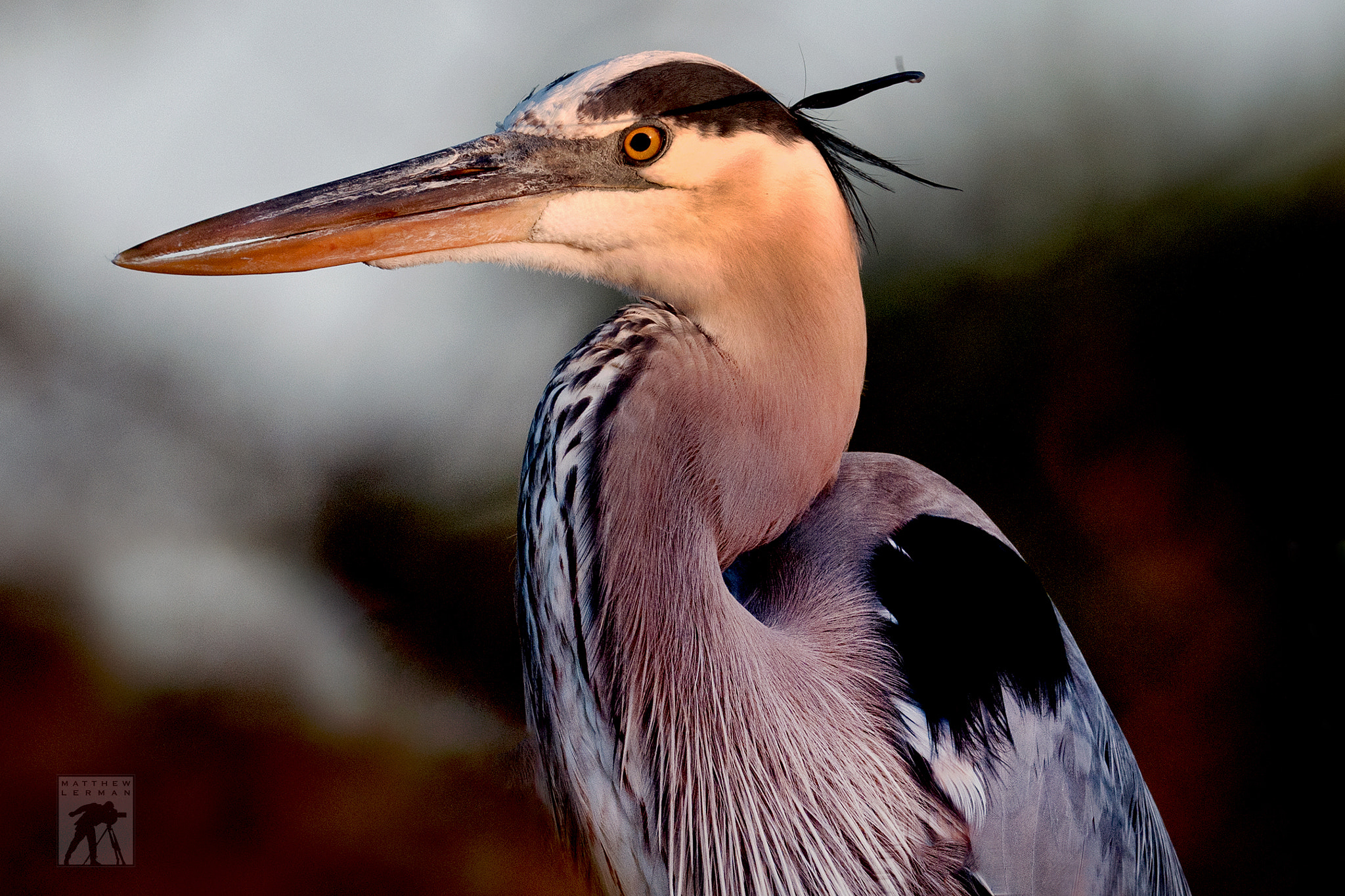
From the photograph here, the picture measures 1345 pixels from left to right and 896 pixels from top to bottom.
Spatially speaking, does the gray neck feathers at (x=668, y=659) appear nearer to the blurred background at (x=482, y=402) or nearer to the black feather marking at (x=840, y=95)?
the black feather marking at (x=840, y=95)

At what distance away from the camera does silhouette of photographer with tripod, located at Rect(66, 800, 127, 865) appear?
35.9 inches

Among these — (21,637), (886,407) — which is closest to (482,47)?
(886,407)

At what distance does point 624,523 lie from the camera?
0.49m

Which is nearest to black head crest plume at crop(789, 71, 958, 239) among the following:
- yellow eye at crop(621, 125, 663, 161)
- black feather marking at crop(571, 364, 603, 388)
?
yellow eye at crop(621, 125, 663, 161)

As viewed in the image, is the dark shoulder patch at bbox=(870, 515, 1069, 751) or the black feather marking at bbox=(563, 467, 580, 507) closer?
the black feather marking at bbox=(563, 467, 580, 507)

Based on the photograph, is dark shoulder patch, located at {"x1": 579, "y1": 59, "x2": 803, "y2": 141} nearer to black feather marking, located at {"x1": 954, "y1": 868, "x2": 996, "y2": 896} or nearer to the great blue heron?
the great blue heron

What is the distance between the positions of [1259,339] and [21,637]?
1738mm

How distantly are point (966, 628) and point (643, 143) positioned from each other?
1.62 feet

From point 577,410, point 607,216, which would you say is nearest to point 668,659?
point 577,410

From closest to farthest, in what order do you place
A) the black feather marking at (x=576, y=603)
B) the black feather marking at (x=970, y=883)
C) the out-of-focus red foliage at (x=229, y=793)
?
the black feather marking at (x=576, y=603) < the black feather marking at (x=970, y=883) < the out-of-focus red foliage at (x=229, y=793)

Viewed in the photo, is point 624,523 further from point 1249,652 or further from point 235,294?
point 1249,652

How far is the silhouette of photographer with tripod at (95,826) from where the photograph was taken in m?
0.91

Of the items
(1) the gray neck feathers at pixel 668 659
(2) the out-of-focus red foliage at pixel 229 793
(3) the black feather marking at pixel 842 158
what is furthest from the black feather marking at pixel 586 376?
(2) the out-of-focus red foliage at pixel 229 793

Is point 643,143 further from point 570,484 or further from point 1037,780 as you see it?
point 1037,780
